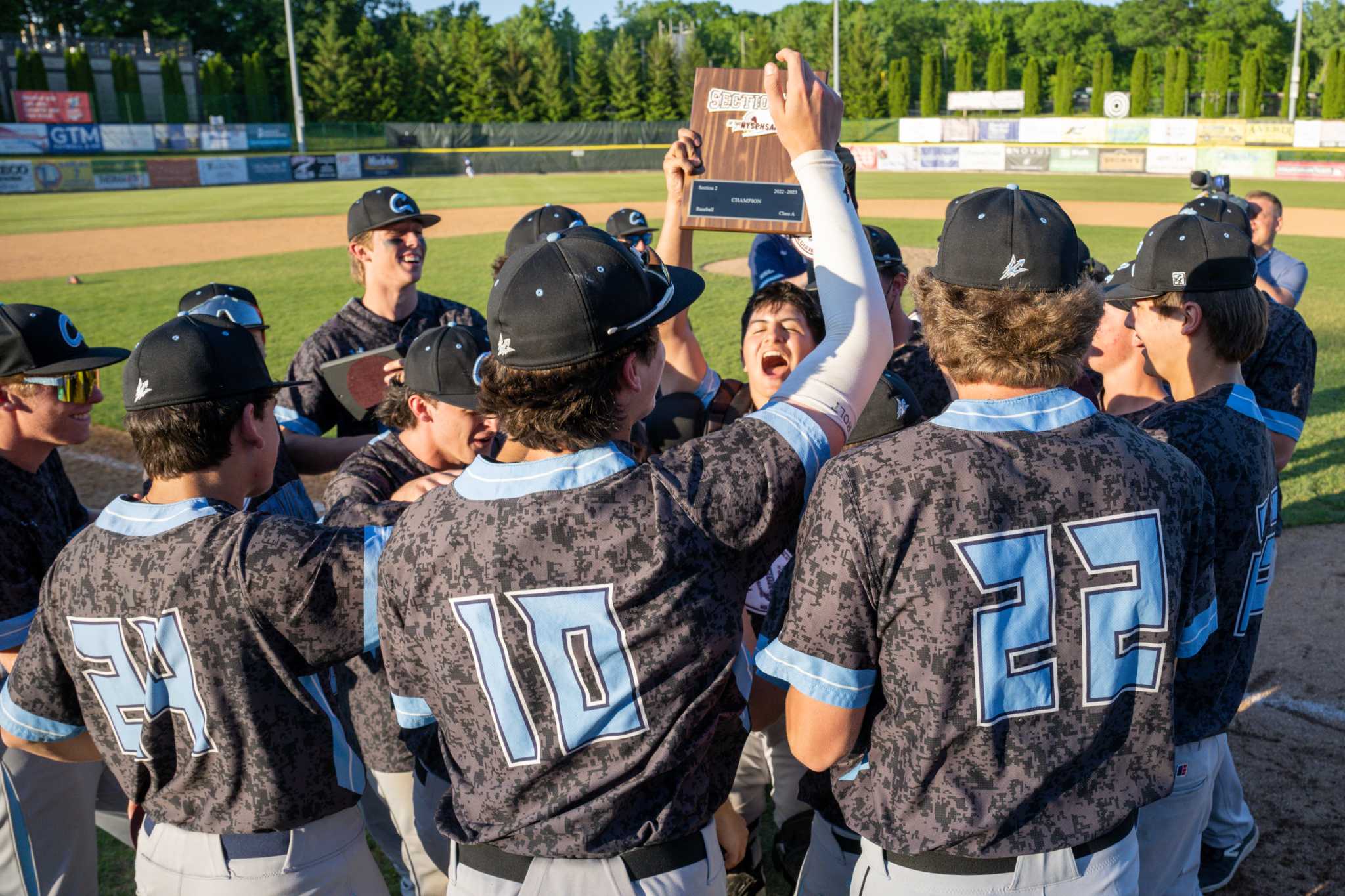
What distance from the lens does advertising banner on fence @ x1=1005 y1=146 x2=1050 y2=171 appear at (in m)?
44.0

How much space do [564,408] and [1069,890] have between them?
1509 millimetres

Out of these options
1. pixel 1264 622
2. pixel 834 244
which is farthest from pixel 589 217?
pixel 834 244

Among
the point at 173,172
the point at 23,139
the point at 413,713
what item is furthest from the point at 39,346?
the point at 23,139

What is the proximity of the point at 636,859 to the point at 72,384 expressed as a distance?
2.64 metres

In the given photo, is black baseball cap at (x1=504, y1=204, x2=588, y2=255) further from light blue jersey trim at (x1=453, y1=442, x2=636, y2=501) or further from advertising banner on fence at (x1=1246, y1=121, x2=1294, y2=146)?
advertising banner on fence at (x1=1246, y1=121, x2=1294, y2=146)

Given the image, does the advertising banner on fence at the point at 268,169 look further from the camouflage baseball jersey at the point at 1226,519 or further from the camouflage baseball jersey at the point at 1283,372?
the camouflage baseball jersey at the point at 1226,519

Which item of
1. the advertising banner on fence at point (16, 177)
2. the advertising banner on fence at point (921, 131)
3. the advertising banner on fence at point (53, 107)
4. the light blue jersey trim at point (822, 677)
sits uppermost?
the advertising banner on fence at point (53, 107)

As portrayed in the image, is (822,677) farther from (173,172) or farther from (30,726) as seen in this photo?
(173,172)

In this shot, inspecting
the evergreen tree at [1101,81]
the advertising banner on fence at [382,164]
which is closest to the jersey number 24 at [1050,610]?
the advertising banner on fence at [382,164]

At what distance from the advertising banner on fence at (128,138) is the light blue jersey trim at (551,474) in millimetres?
54568

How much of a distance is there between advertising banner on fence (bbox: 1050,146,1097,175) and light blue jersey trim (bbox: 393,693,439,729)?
4573cm

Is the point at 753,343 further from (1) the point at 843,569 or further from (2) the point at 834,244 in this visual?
(1) the point at 843,569

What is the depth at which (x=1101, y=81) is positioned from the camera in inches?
2376

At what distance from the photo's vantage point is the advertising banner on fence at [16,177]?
127 ft
